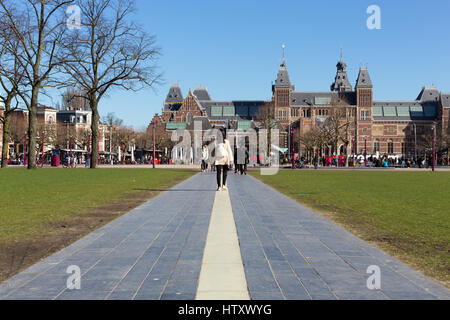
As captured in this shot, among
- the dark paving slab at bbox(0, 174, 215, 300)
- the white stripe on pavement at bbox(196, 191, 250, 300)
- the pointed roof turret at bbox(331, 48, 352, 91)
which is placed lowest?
the dark paving slab at bbox(0, 174, 215, 300)

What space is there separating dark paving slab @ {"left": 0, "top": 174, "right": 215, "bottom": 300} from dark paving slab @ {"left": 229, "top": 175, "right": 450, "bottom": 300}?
0.62 m

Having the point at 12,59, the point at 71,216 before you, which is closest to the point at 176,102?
the point at 12,59

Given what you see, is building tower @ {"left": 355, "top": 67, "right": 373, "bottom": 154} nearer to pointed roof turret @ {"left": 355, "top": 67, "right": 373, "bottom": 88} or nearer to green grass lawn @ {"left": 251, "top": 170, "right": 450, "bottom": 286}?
pointed roof turret @ {"left": 355, "top": 67, "right": 373, "bottom": 88}

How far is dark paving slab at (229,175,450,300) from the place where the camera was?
3619 millimetres

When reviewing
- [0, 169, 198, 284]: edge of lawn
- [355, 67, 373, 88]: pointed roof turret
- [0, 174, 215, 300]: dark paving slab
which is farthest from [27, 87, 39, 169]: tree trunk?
[355, 67, 373, 88]: pointed roof turret

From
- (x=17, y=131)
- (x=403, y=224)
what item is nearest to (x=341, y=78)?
(x=17, y=131)

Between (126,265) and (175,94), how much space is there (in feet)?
403

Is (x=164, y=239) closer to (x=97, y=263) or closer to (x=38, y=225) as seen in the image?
(x=97, y=263)

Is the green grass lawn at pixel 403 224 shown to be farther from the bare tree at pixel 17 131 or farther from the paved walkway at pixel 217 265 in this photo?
the bare tree at pixel 17 131

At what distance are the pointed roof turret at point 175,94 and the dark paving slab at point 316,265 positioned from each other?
390 feet

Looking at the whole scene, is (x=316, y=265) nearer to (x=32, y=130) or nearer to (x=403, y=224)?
(x=403, y=224)

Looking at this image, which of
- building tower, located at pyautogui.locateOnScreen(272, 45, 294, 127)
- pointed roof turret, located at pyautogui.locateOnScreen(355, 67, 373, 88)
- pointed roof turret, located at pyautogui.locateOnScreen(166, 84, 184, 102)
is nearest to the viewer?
pointed roof turret, located at pyautogui.locateOnScreen(355, 67, 373, 88)

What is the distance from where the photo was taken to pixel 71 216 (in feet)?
27.4
